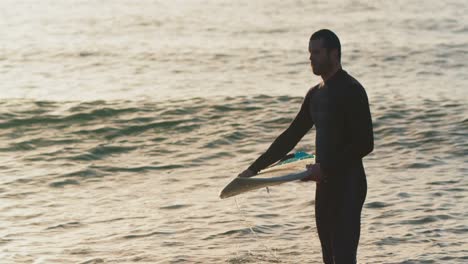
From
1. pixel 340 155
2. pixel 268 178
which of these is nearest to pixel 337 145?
pixel 340 155

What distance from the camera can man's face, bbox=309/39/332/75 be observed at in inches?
241

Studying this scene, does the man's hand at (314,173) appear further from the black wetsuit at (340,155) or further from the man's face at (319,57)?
the man's face at (319,57)

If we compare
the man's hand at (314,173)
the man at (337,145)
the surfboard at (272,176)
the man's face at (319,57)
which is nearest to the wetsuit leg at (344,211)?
the man at (337,145)

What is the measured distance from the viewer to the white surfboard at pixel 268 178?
252 inches

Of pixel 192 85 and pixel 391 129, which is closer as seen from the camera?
pixel 391 129

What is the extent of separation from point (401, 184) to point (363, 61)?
31.1ft

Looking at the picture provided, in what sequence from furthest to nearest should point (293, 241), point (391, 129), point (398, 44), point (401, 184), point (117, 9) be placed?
point (117, 9) < point (398, 44) < point (391, 129) < point (401, 184) < point (293, 241)

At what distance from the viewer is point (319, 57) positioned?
6.14m

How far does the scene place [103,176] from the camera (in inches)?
502

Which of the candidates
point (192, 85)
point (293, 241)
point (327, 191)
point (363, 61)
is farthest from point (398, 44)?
point (327, 191)

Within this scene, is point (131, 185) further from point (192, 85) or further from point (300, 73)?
point (300, 73)

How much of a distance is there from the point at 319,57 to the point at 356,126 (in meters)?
0.50

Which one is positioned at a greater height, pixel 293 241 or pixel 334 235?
pixel 334 235

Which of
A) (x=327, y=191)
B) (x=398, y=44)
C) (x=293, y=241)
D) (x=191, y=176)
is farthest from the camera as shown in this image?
(x=398, y=44)
